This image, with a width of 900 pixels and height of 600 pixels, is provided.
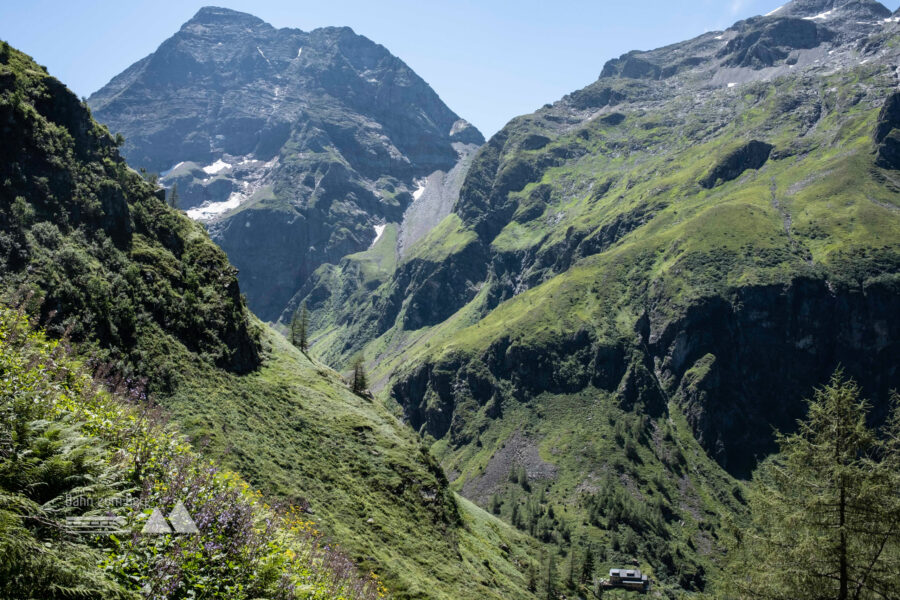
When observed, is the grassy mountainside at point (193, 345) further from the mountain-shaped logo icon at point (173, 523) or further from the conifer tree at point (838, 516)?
the conifer tree at point (838, 516)

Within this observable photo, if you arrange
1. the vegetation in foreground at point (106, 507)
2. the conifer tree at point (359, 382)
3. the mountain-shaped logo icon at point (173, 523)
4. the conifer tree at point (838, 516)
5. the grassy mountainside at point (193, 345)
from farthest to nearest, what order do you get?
the conifer tree at point (359, 382), the grassy mountainside at point (193, 345), the conifer tree at point (838, 516), the mountain-shaped logo icon at point (173, 523), the vegetation in foreground at point (106, 507)

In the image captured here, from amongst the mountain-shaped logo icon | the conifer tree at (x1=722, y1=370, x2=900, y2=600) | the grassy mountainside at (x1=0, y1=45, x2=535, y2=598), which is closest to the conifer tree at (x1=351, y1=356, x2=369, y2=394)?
the grassy mountainside at (x1=0, y1=45, x2=535, y2=598)

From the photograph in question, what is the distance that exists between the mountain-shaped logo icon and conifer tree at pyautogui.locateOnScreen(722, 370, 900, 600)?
83.6ft

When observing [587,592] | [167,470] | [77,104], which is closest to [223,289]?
[77,104]

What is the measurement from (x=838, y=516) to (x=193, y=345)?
58.5 m

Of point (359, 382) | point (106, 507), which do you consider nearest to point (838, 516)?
point (106, 507)

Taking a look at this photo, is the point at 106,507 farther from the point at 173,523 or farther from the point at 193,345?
the point at 193,345

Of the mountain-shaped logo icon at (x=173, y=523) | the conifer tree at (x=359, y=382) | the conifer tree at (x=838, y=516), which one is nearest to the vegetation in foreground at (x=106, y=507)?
the mountain-shaped logo icon at (x=173, y=523)

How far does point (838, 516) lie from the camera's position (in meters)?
24.4

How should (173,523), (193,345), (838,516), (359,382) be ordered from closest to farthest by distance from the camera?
(173,523) → (838,516) → (193,345) → (359,382)

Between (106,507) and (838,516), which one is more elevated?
(106,507)

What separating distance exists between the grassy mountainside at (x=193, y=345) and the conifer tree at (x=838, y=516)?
26890mm

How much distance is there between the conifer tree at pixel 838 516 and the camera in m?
23.6

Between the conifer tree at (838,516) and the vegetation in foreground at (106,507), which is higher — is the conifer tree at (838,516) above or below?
below
